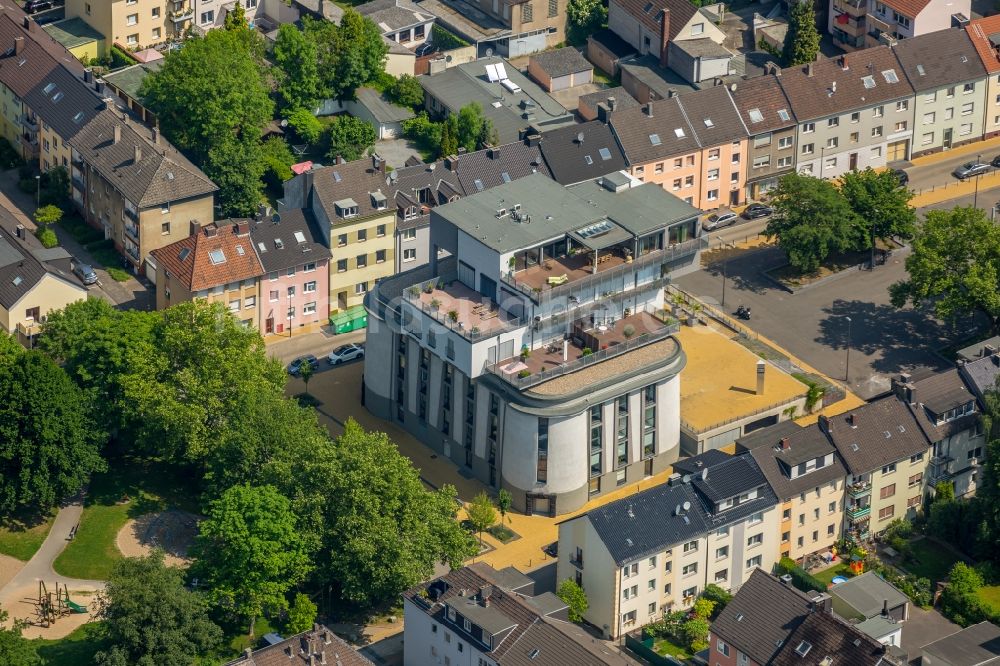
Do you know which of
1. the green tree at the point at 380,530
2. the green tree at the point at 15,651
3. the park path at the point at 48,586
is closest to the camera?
the green tree at the point at 15,651

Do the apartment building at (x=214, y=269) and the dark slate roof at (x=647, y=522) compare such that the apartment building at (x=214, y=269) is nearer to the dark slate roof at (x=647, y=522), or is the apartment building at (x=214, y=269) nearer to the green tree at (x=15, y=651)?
the dark slate roof at (x=647, y=522)

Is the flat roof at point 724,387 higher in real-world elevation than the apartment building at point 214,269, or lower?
lower

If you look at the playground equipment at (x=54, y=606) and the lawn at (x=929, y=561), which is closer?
the playground equipment at (x=54, y=606)

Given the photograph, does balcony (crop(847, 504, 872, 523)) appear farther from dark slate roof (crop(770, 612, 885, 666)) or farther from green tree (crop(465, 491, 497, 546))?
green tree (crop(465, 491, 497, 546))

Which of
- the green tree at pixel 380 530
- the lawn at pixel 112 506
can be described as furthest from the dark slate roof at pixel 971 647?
the lawn at pixel 112 506

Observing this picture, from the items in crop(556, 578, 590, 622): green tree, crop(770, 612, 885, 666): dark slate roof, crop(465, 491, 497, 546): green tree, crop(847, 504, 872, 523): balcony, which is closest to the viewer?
crop(770, 612, 885, 666): dark slate roof

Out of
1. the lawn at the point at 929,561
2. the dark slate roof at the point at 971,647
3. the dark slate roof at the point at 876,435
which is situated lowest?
the lawn at the point at 929,561

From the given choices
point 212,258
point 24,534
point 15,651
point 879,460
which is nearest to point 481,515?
point 879,460

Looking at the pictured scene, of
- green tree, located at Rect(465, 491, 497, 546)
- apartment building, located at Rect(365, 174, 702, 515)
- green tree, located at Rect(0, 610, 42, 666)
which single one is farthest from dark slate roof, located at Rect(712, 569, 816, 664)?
green tree, located at Rect(0, 610, 42, 666)
